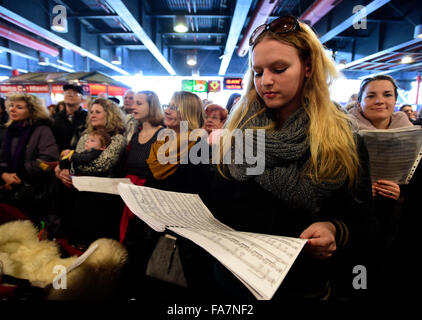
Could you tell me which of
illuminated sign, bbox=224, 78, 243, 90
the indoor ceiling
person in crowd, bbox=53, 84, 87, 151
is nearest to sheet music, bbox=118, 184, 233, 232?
person in crowd, bbox=53, 84, 87, 151

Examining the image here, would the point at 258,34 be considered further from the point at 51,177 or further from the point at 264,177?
the point at 51,177

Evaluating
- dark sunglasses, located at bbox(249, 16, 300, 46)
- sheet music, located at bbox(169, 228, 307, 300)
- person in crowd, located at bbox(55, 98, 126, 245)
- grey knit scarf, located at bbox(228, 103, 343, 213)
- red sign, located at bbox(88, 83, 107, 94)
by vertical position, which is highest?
red sign, located at bbox(88, 83, 107, 94)

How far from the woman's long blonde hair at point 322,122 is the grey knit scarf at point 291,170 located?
0.07 feet

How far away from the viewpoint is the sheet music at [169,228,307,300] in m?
0.40

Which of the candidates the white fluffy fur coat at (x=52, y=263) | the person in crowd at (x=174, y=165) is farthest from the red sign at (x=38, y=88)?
the white fluffy fur coat at (x=52, y=263)

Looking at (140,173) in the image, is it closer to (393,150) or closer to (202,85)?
(393,150)

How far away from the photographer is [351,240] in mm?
634

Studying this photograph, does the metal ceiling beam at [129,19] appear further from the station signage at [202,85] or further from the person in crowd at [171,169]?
the person in crowd at [171,169]

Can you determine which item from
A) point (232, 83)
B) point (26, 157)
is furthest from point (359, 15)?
point (26, 157)

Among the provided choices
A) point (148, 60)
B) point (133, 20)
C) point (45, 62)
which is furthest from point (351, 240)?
point (148, 60)

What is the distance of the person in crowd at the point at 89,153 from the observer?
186 cm

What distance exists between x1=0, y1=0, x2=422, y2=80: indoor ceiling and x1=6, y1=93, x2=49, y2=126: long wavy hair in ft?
10.9

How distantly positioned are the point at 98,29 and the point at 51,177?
8.72m

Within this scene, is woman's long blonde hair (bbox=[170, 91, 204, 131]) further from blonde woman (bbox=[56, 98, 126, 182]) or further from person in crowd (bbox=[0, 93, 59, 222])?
person in crowd (bbox=[0, 93, 59, 222])
